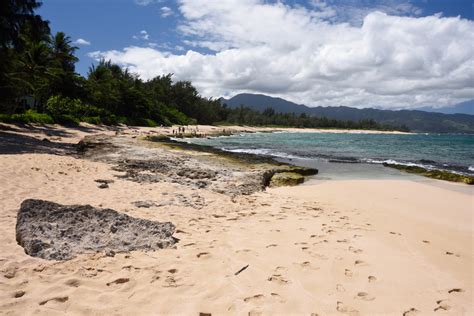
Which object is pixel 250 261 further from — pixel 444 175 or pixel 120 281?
pixel 444 175

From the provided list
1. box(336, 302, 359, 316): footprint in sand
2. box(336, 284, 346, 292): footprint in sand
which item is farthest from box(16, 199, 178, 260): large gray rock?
box(336, 302, 359, 316): footprint in sand

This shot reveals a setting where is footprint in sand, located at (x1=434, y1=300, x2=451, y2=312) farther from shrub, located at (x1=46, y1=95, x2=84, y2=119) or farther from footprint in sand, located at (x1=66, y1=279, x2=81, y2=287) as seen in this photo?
shrub, located at (x1=46, y1=95, x2=84, y2=119)

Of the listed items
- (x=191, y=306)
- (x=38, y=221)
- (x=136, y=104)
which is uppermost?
(x=136, y=104)

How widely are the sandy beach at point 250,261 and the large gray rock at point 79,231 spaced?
18cm

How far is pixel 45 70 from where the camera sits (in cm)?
3669

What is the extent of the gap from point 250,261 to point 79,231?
2.85 m

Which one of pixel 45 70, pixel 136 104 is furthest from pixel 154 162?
pixel 136 104

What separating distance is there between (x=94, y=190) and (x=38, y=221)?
3462 millimetres

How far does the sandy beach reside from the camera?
11.7ft

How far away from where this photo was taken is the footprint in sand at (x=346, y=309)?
348 cm

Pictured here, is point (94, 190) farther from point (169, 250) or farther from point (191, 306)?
point (191, 306)

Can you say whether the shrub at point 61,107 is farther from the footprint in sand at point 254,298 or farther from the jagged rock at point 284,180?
the footprint in sand at point 254,298

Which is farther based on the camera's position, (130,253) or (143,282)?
(130,253)

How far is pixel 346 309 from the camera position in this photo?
3.55m
